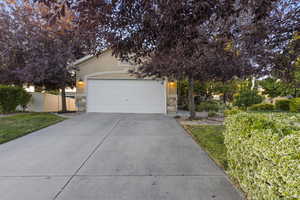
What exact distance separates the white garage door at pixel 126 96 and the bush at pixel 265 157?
7416mm

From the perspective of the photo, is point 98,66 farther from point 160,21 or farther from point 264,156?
point 264,156

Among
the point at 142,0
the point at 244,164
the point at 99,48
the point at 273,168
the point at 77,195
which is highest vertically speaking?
the point at 142,0

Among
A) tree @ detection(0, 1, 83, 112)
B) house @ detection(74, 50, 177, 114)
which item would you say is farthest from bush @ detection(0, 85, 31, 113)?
house @ detection(74, 50, 177, 114)

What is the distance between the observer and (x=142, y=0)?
2098 mm

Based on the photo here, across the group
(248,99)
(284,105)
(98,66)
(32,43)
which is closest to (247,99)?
(248,99)

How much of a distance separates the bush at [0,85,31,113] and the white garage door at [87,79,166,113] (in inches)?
155

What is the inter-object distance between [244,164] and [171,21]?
2176 millimetres

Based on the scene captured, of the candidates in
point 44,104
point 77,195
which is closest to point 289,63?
point 77,195

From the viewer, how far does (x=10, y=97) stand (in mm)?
8633

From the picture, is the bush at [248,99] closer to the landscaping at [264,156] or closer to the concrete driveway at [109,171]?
the concrete driveway at [109,171]

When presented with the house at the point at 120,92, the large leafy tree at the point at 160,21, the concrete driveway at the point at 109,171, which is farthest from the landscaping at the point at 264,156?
the house at the point at 120,92

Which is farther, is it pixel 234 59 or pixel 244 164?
pixel 234 59

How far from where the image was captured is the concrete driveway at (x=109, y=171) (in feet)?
6.90

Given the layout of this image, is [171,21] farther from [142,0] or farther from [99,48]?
[99,48]
